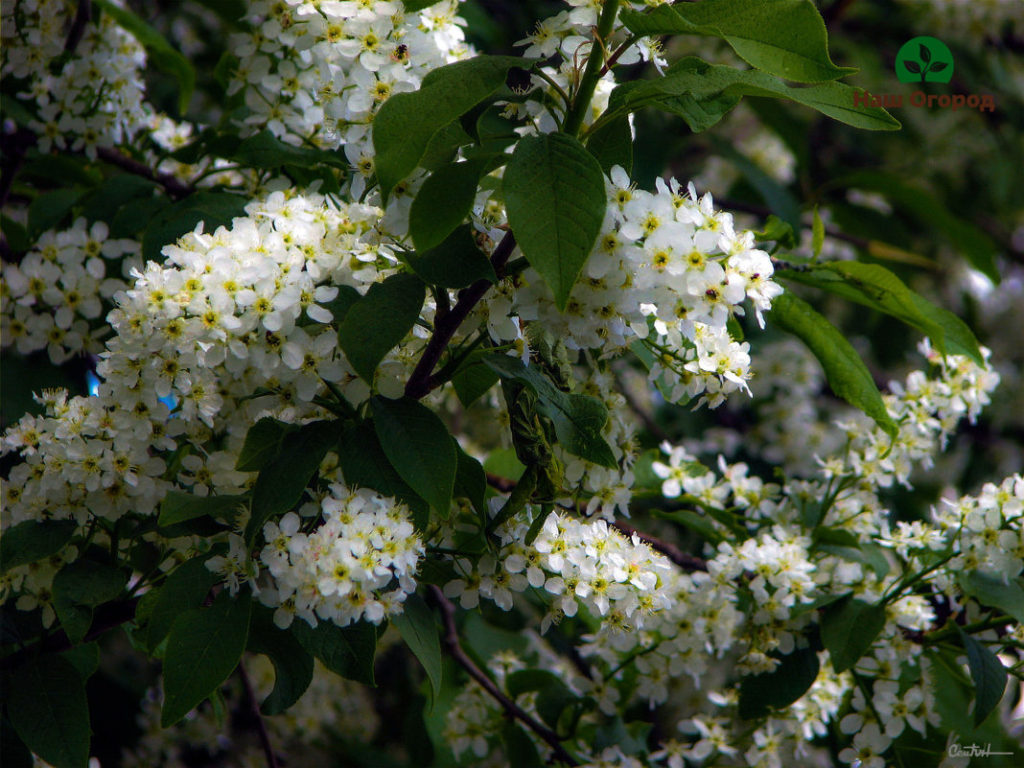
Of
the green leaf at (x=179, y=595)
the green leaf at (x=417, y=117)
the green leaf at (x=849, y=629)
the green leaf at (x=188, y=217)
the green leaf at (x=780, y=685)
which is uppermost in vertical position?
the green leaf at (x=417, y=117)

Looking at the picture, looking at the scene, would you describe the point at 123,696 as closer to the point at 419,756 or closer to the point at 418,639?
the point at 419,756

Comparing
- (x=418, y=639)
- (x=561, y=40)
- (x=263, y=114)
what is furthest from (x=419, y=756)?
(x=561, y=40)

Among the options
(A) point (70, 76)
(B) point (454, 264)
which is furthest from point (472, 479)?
(A) point (70, 76)

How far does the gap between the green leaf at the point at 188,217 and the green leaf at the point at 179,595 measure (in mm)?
651

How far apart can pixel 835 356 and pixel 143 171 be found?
1.58m

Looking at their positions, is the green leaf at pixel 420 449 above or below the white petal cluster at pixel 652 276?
below

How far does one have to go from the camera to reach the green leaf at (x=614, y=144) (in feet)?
4.74

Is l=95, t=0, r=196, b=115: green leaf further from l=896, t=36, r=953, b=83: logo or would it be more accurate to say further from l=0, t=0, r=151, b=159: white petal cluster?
l=896, t=36, r=953, b=83: logo

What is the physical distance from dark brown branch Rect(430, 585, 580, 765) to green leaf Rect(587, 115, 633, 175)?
40.1 inches

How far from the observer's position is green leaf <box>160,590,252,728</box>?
4.47ft

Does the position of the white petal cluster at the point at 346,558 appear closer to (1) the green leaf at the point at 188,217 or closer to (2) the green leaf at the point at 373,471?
(2) the green leaf at the point at 373,471

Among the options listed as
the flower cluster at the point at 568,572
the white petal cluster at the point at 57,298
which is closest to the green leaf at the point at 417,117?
the flower cluster at the point at 568,572

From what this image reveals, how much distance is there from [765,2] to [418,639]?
1.02 meters

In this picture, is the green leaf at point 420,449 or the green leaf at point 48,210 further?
the green leaf at point 48,210
